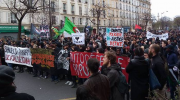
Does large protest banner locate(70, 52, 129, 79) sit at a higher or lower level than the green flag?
lower

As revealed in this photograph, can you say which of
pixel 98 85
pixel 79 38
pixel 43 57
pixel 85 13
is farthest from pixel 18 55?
pixel 85 13

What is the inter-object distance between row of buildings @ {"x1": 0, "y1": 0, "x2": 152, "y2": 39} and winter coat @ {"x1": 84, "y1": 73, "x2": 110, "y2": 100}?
19.8 m

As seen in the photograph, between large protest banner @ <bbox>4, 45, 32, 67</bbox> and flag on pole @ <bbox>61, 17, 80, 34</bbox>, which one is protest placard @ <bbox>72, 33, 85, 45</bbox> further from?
large protest banner @ <bbox>4, 45, 32, 67</bbox>

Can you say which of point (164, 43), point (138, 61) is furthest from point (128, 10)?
point (138, 61)

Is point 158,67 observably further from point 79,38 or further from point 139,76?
point 79,38

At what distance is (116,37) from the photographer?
8.24 meters

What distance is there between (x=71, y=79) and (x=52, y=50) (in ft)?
5.00

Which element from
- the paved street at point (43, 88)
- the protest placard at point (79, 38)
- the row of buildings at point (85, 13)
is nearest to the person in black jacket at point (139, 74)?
the paved street at point (43, 88)

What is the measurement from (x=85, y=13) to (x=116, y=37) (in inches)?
1555

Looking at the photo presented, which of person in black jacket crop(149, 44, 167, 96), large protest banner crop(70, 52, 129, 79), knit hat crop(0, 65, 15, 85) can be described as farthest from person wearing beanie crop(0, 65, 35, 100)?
large protest banner crop(70, 52, 129, 79)

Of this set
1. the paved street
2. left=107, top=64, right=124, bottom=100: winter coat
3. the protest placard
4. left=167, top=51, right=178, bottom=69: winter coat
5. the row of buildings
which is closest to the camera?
left=107, top=64, right=124, bottom=100: winter coat

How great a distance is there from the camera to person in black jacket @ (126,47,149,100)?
4047mm

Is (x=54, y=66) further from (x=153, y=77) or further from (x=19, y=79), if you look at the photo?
(x=153, y=77)

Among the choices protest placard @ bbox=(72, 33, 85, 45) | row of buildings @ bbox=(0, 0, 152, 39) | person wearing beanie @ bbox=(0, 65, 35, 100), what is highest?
row of buildings @ bbox=(0, 0, 152, 39)
